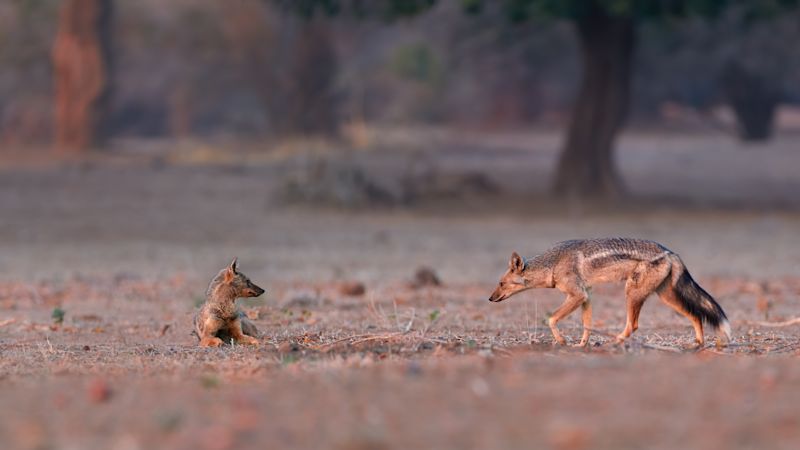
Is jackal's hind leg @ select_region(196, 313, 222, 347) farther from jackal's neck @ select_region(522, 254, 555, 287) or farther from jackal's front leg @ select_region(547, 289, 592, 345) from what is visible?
jackal's front leg @ select_region(547, 289, 592, 345)

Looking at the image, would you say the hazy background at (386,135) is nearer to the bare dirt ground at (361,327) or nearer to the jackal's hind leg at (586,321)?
the bare dirt ground at (361,327)

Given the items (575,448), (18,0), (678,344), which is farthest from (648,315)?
(18,0)

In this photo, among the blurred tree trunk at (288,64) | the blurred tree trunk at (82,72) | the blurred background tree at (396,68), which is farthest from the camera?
the blurred tree trunk at (288,64)

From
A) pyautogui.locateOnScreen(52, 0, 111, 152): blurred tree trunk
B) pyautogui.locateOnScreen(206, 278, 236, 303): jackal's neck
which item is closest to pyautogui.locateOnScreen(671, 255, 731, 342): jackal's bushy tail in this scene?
pyautogui.locateOnScreen(206, 278, 236, 303): jackal's neck

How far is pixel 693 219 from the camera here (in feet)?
75.9

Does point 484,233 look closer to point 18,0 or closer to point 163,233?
point 163,233

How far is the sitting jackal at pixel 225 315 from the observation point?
933 centimetres

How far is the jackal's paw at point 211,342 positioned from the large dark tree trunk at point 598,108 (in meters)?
16.4

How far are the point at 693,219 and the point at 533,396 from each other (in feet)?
58.6

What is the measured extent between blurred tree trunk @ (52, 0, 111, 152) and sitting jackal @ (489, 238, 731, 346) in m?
23.5

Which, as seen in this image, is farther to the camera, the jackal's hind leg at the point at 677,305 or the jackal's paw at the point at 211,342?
the jackal's paw at the point at 211,342

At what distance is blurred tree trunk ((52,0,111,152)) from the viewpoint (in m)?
30.9

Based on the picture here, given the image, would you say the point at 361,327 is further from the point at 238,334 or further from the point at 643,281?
the point at 643,281

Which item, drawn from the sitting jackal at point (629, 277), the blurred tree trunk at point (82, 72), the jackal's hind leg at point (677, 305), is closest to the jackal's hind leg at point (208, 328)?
the sitting jackal at point (629, 277)
